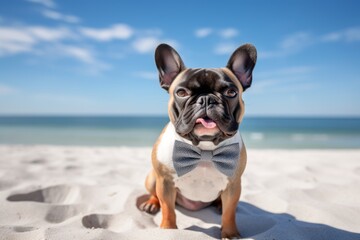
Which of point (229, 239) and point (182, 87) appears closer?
point (182, 87)

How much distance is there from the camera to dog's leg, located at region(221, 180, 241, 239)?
185 cm

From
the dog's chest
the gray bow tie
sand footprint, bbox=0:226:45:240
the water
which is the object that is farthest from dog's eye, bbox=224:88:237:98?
the water

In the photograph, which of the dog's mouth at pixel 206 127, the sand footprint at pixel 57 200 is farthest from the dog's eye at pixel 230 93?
the sand footprint at pixel 57 200

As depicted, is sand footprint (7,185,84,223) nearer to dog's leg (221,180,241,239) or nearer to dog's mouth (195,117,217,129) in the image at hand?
dog's leg (221,180,241,239)

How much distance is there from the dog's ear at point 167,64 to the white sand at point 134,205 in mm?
963

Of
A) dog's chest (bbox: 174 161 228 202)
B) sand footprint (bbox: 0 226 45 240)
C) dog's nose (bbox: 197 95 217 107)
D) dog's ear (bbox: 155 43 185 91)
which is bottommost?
sand footprint (bbox: 0 226 45 240)

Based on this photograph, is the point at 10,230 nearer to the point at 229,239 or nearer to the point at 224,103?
the point at 229,239

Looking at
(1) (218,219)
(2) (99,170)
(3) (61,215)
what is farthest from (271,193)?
(2) (99,170)

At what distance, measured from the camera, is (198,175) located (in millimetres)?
1802

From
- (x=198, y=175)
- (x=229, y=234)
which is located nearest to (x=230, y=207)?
(x=229, y=234)

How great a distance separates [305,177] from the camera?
3.54 metres

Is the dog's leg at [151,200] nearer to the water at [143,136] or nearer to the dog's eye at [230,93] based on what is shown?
the dog's eye at [230,93]

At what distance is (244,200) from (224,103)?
59.6 inches

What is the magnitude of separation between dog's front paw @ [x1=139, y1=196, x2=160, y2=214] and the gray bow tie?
78cm
